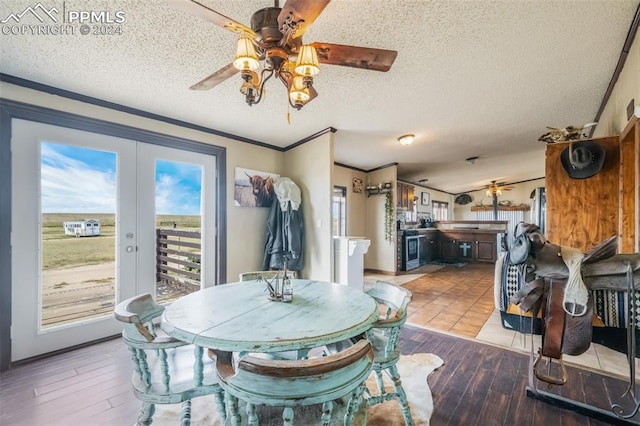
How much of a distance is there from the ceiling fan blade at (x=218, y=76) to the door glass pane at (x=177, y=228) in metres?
1.51

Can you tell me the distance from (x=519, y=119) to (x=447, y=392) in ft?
11.4

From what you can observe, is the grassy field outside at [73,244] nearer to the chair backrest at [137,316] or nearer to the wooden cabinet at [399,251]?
the chair backrest at [137,316]

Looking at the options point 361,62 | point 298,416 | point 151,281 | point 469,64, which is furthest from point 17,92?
point 469,64

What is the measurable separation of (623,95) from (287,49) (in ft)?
9.61

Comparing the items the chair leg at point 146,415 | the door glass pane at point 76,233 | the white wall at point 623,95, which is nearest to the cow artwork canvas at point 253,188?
the door glass pane at point 76,233

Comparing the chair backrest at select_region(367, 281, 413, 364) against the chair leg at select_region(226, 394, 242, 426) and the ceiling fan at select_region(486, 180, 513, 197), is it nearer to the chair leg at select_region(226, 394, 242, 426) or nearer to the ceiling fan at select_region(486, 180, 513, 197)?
the chair leg at select_region(226, 394, 242, 426)

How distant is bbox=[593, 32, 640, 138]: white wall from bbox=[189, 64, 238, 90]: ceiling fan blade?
9.07 ft

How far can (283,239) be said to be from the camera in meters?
3.81

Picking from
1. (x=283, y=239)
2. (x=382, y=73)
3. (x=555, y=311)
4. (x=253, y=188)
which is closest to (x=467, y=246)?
(x=283, y=239)

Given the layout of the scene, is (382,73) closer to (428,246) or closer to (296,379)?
(296,379)

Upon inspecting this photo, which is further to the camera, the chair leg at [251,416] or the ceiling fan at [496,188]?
the ceiling fan at [496,188]

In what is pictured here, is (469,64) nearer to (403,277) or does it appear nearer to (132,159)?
(132,159)

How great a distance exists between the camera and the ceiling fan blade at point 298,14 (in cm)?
119

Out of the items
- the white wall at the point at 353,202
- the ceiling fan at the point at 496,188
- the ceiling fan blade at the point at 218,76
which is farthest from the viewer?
the ceiling fan at the point at 496,188
